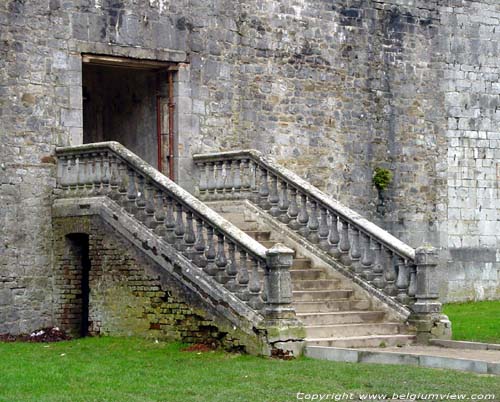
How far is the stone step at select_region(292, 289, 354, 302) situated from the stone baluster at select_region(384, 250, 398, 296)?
0.54m

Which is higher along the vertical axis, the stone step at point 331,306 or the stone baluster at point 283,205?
the stone baluster at point 283,205

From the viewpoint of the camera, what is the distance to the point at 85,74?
74.3 feet

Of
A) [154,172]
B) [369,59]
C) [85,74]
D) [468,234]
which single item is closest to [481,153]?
[468,234]

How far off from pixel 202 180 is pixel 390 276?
4.05m

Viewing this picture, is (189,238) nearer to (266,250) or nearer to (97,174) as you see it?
(266,250)

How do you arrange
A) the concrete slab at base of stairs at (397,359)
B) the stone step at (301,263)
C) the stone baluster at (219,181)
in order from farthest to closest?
the stone baluster at (219,181) → the stone step at (301,263) → the concrete slab at base of stairs at (397,359)

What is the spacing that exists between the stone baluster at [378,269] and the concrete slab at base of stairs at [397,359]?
2.61 meters

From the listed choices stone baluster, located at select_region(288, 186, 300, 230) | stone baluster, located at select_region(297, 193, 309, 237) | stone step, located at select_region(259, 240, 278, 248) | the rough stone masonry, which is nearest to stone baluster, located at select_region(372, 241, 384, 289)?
stone baluster, located at select_region(297, 193, 309, 237)

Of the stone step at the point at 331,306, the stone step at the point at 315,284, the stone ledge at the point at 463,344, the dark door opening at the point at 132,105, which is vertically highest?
the dark door opening at the point at 132,105

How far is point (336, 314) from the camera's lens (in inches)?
690

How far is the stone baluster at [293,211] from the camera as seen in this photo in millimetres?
19344

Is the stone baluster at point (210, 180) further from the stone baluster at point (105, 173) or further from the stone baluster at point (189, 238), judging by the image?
the stone baluster at point (189, 238)

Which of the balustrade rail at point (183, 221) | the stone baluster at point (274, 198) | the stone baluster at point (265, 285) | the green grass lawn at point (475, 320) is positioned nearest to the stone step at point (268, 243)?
the stone baluster at point (274, 198)

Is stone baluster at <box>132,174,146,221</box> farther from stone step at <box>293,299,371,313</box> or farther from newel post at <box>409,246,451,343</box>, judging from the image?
newel post at <box>409,246,451,343</box>
